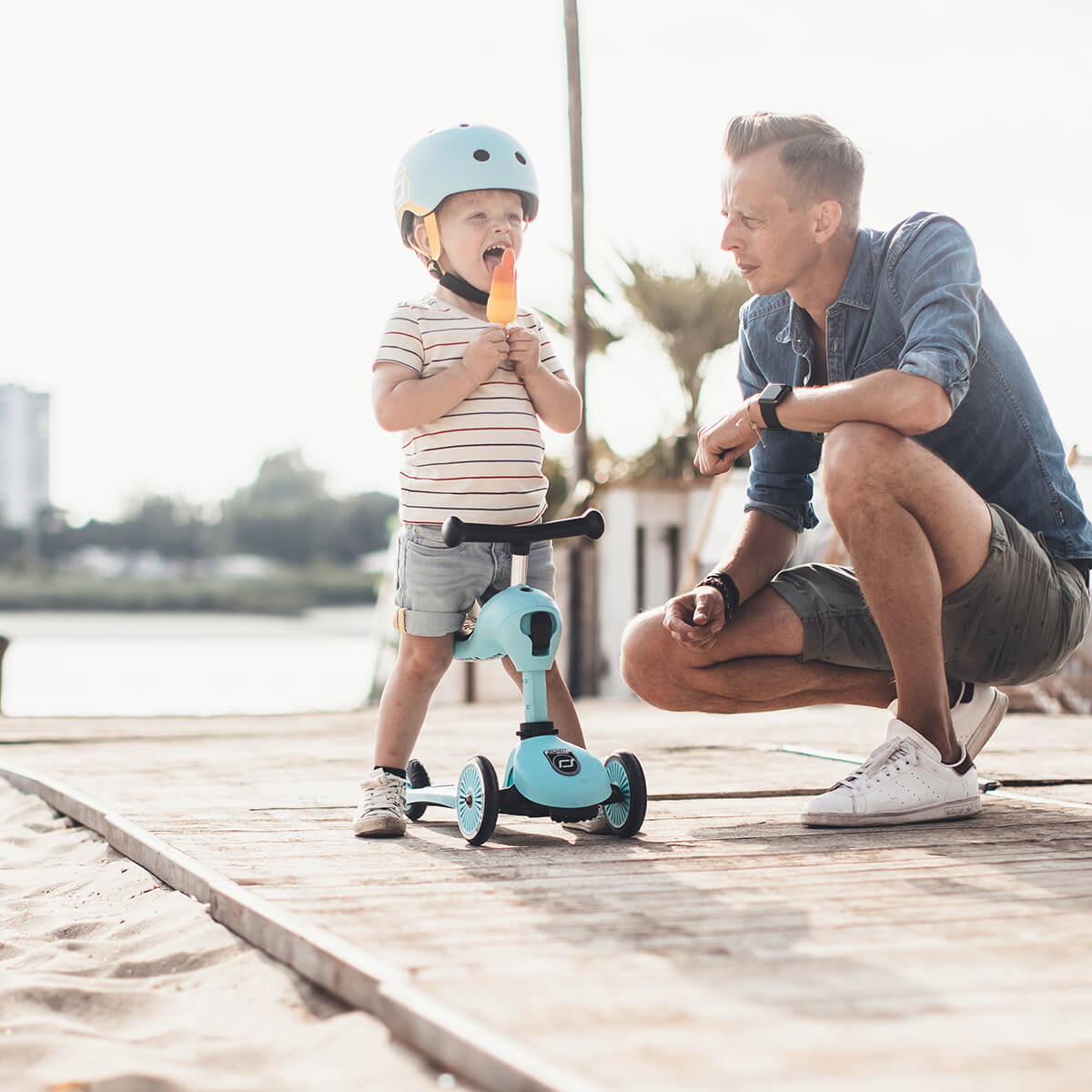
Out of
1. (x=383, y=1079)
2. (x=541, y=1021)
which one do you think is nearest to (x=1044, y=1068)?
(x=541, y=1021)

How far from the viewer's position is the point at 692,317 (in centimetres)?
1136

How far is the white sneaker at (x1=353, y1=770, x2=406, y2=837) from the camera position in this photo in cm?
239

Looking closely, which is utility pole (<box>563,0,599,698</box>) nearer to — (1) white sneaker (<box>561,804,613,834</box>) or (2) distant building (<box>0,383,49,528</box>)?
(1) white sneaker (<box>561,804,613,834</box>)

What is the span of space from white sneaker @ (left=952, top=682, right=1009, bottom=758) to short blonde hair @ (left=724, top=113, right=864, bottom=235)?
101cm

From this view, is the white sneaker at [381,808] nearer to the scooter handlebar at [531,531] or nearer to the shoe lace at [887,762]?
the scooter handlebar at [531,531]

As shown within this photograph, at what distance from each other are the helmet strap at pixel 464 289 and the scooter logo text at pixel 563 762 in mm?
964

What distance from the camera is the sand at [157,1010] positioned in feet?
4.43

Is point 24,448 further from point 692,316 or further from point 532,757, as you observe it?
point 532,757

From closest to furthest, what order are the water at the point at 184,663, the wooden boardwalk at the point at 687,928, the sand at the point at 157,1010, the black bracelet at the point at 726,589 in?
the wooden boardwalk at the point at 687,928, the sand at the point at 157,1010, the black bracelet at the point at 726,589, the water at the point at 184,663

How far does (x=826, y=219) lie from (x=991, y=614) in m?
0.86

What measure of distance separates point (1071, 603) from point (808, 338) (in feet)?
2.53

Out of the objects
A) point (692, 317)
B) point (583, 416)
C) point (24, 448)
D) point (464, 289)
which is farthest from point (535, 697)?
point (24, 448)

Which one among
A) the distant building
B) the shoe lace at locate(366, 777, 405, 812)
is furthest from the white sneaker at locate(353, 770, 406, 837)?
the distant building

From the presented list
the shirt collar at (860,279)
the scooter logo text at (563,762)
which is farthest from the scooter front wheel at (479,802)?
the shirt collar at (860,279)
